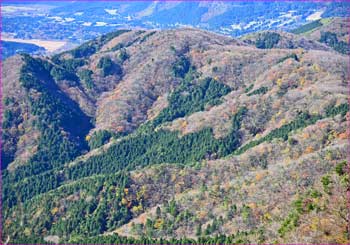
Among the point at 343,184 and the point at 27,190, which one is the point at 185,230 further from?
the point at 27,190

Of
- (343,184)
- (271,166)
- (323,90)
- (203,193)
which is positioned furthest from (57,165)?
(343,184)

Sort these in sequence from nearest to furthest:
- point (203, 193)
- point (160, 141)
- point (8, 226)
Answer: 1. point (203, 193)
2. point (8, 226)
3. point (160, 141)

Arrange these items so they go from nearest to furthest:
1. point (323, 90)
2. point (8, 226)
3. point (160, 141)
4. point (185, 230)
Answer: point (185, 230) → point (8, 226) → point (323, 90) → point (160, 141)

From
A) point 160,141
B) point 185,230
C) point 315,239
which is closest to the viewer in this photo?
point 315,239

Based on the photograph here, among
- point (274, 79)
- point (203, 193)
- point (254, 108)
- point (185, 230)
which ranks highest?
point (274, 79)

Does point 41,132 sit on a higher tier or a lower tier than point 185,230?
higher

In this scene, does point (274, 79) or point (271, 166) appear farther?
point (274, 79)

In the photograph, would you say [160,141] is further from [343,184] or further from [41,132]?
[343,184]

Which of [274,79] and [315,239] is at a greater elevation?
[274,79]

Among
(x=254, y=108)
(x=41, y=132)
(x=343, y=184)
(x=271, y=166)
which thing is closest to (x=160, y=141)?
(x=254, y=108)
